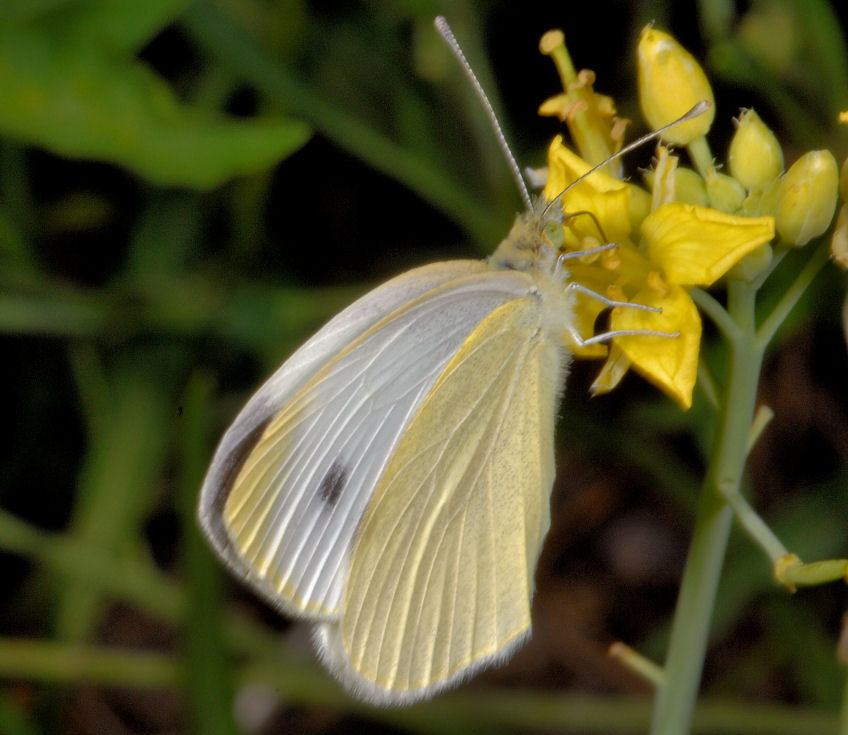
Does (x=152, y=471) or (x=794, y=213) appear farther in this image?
(x=152, y=471)

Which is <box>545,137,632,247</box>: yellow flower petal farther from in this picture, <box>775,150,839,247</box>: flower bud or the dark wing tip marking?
the dark wing tip marking

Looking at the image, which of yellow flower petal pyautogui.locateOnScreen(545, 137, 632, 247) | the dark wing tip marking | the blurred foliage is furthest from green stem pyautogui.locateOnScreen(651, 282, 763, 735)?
the blurred foliage

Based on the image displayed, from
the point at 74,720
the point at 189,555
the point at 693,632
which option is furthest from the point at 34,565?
the point at 693,632

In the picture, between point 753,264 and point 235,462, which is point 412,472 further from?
point 753,264

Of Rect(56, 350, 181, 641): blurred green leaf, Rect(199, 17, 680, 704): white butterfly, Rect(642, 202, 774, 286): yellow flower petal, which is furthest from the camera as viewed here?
Rect(56, 350, 181, 641): blurred green leaf

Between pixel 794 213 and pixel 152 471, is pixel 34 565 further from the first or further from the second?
pixel 794 213

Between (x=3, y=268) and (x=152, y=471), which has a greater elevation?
(x=3, y=268)
